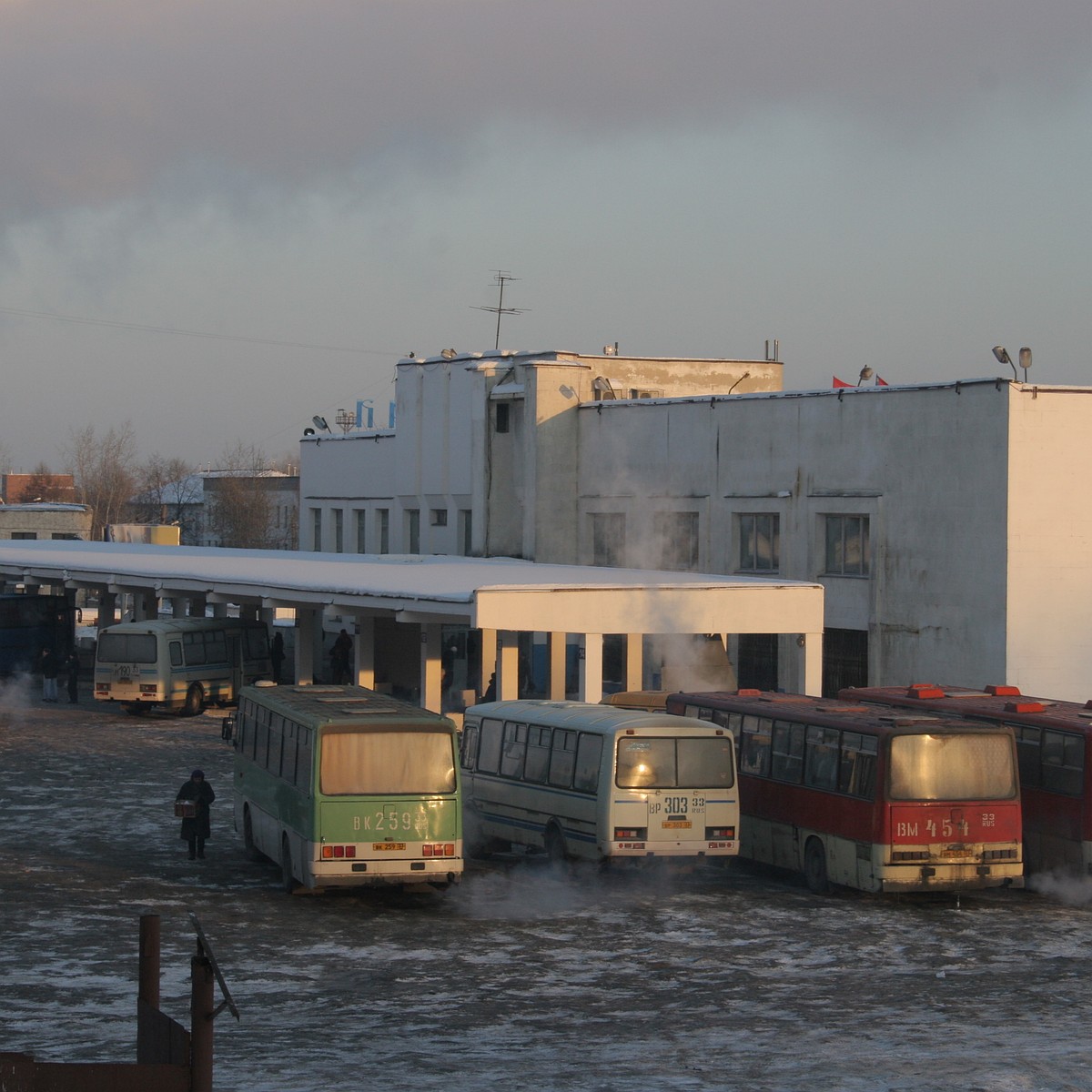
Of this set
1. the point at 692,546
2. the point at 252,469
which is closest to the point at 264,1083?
the point at 692,546

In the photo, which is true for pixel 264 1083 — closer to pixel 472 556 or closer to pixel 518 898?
pixel 518 898

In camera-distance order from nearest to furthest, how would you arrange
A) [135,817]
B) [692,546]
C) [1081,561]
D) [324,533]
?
[135,817]
[1081,561]
[692,546]
[324,533]

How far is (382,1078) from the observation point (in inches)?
→ 468

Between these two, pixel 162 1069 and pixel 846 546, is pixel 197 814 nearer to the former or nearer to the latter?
pixel 162 1069

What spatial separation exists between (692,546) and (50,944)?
33676 millimetres

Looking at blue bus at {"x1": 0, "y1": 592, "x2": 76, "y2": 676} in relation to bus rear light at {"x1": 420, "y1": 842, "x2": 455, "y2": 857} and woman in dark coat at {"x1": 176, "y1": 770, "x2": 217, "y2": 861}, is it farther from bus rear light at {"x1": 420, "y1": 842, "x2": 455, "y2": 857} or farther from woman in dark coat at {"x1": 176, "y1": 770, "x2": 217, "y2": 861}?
bus rear light at {"x1": 420, "y1": 842, "x2": 455, "y2": 857}

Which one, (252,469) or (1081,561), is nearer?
(1081,561)

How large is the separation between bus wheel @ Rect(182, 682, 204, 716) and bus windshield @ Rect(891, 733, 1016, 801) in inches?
1030

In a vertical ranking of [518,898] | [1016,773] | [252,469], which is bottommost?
[518,898]

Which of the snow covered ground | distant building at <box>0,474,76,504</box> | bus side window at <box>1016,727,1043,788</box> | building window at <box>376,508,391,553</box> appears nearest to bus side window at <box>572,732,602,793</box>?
the snow covered ground

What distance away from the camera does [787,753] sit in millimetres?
22500

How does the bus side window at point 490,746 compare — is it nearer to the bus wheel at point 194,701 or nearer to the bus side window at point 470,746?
the bus side window at point 470,746

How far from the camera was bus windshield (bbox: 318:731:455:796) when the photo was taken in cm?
1958

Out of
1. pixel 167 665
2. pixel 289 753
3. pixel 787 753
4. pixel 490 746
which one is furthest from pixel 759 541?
pixel 289 753
